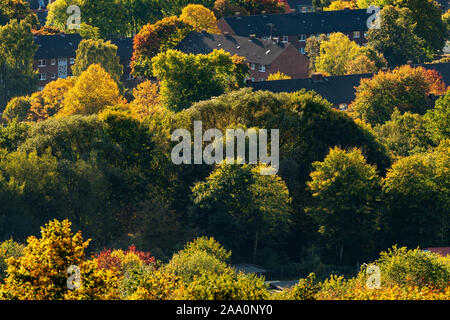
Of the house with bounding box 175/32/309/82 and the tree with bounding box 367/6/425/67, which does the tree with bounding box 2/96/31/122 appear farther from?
→ the tree with bounding box 367/6/425/67

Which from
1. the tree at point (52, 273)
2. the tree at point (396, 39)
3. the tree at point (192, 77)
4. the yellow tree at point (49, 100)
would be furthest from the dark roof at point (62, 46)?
the tree at point (52, 273)

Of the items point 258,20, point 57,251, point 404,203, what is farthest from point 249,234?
point 258,20

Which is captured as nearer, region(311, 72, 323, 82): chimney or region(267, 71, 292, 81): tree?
region(311, 72, 323, 82): chimney

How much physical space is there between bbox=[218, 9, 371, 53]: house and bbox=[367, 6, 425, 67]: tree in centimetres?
1823

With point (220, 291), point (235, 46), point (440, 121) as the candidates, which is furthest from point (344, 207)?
point (235, 46)

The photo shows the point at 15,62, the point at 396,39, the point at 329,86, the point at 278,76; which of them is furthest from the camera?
the point at 396,39

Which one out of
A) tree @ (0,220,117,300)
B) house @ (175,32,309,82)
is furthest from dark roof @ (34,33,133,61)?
tree @ (0,220,117,300)

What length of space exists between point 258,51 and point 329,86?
24433mm

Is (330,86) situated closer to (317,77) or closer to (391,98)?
(317,77)

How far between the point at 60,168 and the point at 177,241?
34.2 ft

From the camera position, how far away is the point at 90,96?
4680 inches

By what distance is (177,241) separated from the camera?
7638 centimetres

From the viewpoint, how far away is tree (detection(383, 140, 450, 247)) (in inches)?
3071

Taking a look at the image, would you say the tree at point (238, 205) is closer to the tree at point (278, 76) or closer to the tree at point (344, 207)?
the tree at point (344, 207)
